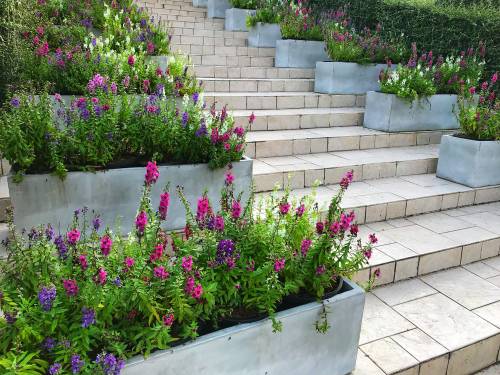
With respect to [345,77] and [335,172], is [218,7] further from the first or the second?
[335,172]

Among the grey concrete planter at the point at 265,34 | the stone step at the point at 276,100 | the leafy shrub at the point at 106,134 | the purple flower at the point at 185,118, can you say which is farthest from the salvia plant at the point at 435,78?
the purple flower at the point at 185,118

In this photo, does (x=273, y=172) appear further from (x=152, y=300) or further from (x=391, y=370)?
(x=152, y=300)

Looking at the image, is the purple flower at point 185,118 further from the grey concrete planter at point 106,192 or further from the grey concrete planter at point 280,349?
the grey concrete planter at point 280,349

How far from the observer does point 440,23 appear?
7059mm

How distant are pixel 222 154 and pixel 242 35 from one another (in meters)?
5.58

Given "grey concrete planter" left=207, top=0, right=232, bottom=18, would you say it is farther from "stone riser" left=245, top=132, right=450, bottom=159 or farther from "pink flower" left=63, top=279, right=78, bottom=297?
"pink flower" left=63, top=279, right=78, bottom=297

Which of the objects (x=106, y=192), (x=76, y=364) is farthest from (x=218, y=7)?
(x=76, y=364)

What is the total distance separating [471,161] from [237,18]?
209 inches

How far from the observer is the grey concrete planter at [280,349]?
6.40ft

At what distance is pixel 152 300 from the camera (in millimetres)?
1935

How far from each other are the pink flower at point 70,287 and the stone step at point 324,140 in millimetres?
3172

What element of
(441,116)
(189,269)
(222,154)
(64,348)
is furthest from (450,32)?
(64,348)

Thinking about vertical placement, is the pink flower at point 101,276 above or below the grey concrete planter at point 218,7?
below

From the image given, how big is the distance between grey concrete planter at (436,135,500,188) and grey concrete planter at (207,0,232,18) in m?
5.88
